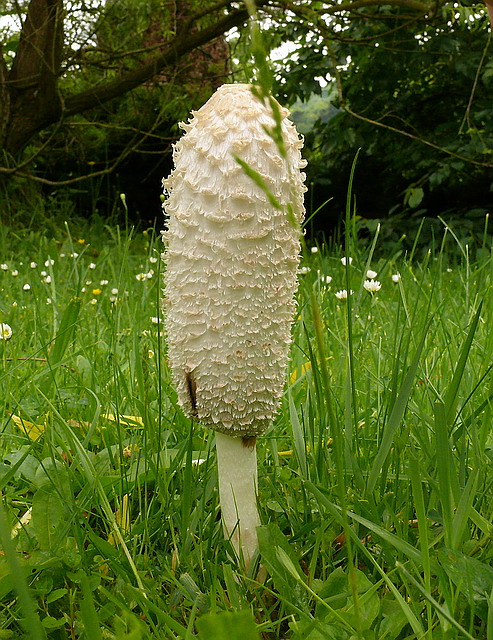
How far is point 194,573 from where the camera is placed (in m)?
1.02

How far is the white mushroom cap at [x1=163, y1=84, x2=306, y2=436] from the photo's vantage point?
2.94 feet

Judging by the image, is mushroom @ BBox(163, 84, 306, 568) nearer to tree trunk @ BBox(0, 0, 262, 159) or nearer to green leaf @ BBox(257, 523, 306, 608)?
green leaf @ BBox(257, 523, 306, 608)

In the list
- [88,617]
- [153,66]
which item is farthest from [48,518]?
[153,66]

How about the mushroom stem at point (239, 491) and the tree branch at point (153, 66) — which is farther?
the tree branch at point (153, 66)

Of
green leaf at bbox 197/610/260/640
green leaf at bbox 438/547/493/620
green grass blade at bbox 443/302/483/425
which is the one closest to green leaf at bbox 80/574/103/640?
green leaf at bbox 197/610/260/640

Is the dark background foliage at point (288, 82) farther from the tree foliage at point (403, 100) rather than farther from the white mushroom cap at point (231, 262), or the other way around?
the white mushroom cap at point (231, 262)

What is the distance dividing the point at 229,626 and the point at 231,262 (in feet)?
1.56

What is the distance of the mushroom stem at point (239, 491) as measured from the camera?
1084mm

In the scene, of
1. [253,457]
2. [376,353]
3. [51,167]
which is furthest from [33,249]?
[253,457]

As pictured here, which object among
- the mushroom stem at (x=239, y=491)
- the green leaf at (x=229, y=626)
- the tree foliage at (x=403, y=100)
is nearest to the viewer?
the green leaf at (x=229, y=626)

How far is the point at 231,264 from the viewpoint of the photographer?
91 cm

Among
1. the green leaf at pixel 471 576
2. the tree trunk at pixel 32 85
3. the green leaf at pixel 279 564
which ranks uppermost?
the tree trunk at pixel 32 85

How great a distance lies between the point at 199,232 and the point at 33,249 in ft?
11.0

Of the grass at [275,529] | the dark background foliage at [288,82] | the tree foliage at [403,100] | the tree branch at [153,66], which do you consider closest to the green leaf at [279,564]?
the grass at [275,529]
